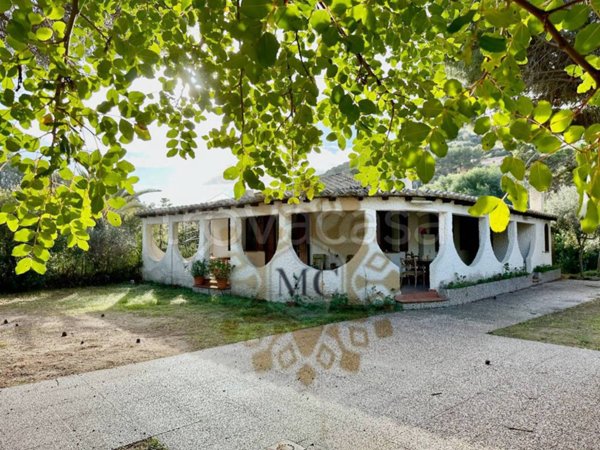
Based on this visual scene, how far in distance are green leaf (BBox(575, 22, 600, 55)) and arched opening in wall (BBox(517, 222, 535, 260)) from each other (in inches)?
791

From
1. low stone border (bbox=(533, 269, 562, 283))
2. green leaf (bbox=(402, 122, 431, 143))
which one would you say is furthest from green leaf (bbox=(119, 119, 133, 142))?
low stone border (bbox=(533, 269, 562, 283))

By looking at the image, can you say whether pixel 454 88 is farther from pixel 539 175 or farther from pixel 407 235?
pixel 407 235

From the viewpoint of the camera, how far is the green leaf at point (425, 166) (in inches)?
55.7

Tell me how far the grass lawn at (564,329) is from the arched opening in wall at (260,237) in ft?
32.0

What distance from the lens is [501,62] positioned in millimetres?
1638

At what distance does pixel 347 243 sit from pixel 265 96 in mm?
13614

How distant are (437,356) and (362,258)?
191 inches

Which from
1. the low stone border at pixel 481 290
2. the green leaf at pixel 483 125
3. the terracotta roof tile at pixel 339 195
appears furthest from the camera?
the low stone border at pixel 481 290

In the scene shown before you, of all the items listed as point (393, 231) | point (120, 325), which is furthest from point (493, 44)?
point (393, 231)

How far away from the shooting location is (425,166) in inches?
55.7

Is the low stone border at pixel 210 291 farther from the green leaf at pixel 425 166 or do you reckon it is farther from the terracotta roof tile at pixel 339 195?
the green leaf at pixel 425 166

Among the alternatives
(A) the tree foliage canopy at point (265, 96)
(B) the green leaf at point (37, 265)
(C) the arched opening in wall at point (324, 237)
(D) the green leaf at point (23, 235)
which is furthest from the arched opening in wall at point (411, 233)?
(D) the green leaf at point (23, 235)

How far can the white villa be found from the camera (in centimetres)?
1154

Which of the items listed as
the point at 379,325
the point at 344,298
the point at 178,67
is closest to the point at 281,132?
the point at 178,67
